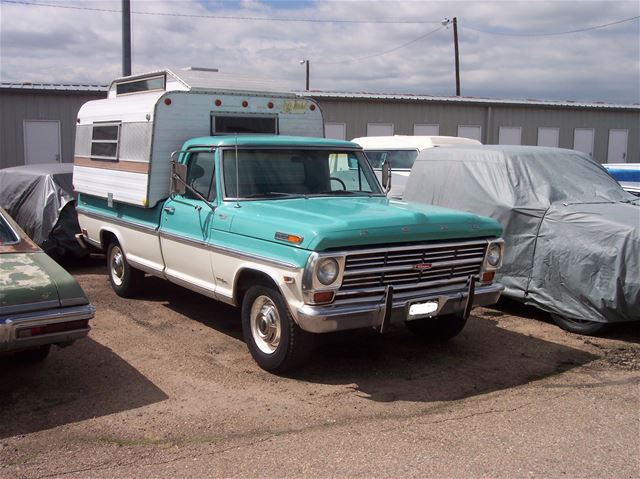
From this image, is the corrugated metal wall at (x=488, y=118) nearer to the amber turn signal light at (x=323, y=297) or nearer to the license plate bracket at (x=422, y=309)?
the license plate bracket at (x=422, y=309)

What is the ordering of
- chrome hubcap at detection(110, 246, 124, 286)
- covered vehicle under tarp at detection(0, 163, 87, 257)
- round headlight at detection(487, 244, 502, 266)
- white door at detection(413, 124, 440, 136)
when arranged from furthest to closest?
white door at detection(413, 124, 440, 136)
covered vehicle under tarp at detection(0, 163, 87, 257)
chrome hubcap at detection(110, 246, 124, 286)
round headlight at detection(487, 244, 502, 266)

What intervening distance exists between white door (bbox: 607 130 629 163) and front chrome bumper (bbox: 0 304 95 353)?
95.5 ft

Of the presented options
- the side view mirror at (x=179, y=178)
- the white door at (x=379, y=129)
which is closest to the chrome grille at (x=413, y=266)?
the side view mirror at (x=179, y=178)

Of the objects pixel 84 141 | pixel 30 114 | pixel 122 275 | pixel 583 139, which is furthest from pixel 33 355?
pixel 583 139

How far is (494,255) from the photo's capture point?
6090 mm

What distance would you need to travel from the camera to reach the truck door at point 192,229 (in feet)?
21.2

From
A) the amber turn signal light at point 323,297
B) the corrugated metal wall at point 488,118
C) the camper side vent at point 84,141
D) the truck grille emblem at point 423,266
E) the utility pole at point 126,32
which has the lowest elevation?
the amber turn signal light at point 323,297

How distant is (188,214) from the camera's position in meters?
6.76

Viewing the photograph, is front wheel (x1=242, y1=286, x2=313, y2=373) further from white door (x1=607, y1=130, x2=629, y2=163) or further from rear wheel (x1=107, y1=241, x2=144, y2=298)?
white door (x1=607, y1=130, x2=629, y2=163)

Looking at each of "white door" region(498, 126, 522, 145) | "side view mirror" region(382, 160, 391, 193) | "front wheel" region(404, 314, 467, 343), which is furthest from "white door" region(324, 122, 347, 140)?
"front wheel" region(404, 314, 467, 343)

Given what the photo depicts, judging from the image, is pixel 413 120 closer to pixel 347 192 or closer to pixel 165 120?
pixel 165 120

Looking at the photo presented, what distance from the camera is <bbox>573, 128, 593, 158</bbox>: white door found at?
28.8m

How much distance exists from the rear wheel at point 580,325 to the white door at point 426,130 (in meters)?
18.3

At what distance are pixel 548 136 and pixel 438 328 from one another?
2348 cm
